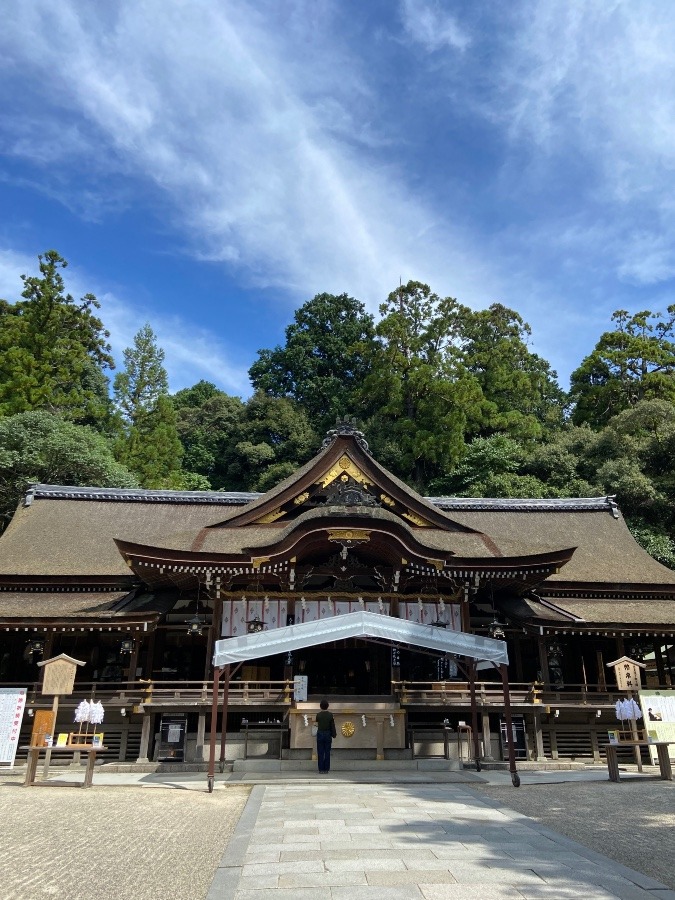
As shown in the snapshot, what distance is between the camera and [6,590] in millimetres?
18703

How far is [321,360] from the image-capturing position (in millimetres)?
56656

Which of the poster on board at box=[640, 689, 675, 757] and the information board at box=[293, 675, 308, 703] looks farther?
the information board at box=[293, 675, 308, 703]

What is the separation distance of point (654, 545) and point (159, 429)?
31404 mm

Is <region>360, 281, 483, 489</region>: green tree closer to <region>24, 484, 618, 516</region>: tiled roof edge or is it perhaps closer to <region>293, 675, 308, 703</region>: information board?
<region>24, 484, 618, 516</region>: tiled roof edge

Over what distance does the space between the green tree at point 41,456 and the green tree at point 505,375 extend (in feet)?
82.8

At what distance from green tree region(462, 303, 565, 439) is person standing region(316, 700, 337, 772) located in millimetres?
32755

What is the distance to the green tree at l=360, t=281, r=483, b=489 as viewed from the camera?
41562 mm

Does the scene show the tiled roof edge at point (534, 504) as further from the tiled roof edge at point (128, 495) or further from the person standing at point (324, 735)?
the person standing at point (324, 735)

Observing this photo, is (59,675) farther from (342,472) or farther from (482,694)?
(482,694)

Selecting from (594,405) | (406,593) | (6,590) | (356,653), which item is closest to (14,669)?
(6,590)

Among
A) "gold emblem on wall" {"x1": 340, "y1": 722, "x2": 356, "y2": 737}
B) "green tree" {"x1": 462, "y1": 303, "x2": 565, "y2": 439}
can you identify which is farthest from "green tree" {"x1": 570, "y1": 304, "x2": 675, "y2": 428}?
"gold emblem on wall" {"x1": 340, "y1": 722, "x2": 356, "y2": 737}

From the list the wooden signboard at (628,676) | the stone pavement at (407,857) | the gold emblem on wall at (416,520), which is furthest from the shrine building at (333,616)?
the stone pavement at (407,857)

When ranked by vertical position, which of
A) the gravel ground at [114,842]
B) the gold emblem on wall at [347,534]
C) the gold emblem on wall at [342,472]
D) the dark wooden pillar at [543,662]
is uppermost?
the gold emblem on wall at [342,472]

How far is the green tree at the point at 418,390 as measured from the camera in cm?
4156
